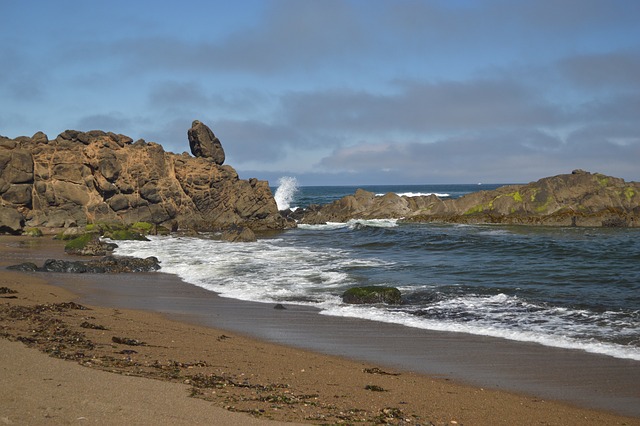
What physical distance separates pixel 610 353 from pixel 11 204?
41.3m

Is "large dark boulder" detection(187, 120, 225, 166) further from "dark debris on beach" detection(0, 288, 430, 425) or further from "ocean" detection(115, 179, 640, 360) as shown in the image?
"dark debris on beach" detection(0, 288, 430, 425)

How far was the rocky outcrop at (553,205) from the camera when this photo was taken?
142 feet

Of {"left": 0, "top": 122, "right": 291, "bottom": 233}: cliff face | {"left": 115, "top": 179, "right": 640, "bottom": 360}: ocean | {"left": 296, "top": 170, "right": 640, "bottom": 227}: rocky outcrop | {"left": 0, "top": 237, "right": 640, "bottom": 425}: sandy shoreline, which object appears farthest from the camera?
{"left": 296, "top": 170, "right": 640, "bottom": 227}: rocky outcrop

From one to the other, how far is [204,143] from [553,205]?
→ 30.4 metres

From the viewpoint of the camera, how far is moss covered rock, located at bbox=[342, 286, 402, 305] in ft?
53.2

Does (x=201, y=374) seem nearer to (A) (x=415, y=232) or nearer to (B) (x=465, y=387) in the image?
(B) (x=465, y=387)

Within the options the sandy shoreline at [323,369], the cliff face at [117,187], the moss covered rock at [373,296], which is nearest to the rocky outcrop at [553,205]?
the cliff face at [117,187]

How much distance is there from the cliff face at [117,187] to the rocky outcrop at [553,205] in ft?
24.0

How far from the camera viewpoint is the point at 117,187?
46.5m

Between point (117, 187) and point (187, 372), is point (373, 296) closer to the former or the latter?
point (187, 372)

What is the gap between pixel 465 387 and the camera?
345 inches

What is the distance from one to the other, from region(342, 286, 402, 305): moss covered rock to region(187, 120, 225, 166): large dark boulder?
4062 centimetres

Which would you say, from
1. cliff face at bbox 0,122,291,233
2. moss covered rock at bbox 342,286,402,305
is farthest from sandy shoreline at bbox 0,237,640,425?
cliff face at bbox 0,122,291,233

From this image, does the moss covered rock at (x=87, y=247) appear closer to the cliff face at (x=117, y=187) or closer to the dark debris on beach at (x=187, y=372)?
the cliff face at (x=117, y=187)
